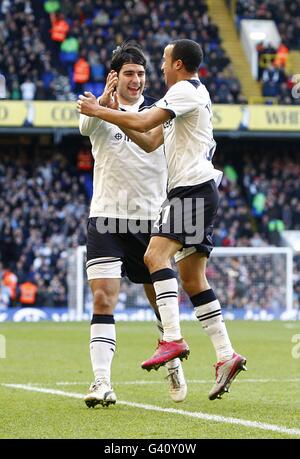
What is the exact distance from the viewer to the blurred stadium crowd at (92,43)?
29.2m

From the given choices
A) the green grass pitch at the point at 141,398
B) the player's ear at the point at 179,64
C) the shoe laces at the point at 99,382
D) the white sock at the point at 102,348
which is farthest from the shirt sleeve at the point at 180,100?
the green grass pitch at the point at 141,398

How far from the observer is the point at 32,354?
13.8 m

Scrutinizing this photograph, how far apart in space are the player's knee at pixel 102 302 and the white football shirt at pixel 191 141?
0.90 m

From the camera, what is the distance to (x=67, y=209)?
2881 cm

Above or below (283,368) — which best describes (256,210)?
above

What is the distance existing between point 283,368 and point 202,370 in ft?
3.24

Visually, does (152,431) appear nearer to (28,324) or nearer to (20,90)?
(28,324)

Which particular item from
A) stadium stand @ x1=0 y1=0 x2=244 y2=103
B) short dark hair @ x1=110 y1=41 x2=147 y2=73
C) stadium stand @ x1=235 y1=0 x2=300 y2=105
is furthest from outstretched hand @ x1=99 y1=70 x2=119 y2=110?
stadium stand @ x1=235 y1=0 x2=300 y2=105

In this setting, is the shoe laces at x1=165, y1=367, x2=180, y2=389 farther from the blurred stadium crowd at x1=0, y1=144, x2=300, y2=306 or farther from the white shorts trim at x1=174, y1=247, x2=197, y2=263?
the blurred stadium crowd at x1=0, y1=144, x2=300, y2=306

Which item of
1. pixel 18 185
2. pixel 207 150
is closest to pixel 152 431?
pixel 207 150

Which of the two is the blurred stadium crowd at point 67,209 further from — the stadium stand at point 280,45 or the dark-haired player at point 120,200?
the dark-haired player at point 120,200

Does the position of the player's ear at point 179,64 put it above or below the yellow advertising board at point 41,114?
below

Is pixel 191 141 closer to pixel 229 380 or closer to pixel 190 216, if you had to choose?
pixel 190 216

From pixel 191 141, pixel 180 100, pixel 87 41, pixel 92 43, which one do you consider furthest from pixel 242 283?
pixel 180 100
